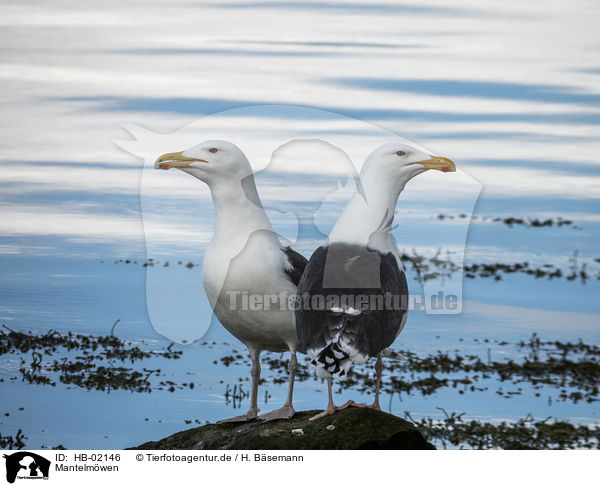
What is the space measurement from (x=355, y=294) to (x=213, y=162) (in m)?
1.28

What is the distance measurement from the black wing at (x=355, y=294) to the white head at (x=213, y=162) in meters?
0.76

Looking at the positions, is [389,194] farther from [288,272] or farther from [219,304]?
[219,304]

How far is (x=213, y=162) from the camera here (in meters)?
5.76

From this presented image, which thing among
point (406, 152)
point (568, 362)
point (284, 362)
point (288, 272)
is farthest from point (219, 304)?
point (568, 362)

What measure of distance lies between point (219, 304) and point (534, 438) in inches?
137

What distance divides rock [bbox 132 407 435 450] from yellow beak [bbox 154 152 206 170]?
1810 millimetres

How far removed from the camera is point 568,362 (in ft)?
31.2

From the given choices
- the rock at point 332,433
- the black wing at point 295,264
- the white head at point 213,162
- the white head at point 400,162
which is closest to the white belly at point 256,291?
the black wing at point 295,264

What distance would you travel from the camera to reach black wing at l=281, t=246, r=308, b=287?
5812 millimetres

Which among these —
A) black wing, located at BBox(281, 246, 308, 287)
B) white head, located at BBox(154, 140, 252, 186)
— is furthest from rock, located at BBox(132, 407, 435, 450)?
white head, located at BBox(154, 140, 252, 186)

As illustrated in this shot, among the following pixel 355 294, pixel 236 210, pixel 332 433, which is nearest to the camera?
pixel 355 294

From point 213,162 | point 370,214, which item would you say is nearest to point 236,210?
point 213,162
